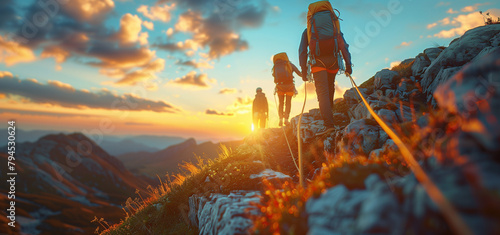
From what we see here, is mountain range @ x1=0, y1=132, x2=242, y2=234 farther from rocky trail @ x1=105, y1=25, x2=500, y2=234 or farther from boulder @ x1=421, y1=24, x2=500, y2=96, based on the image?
rocky trail @ x1=105, y1=25, x2=500, y2=234

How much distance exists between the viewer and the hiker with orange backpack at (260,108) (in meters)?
15.6

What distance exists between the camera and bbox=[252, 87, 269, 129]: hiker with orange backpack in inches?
613

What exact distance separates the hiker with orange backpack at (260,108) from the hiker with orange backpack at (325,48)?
8483mm

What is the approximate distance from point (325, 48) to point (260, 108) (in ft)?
29.2

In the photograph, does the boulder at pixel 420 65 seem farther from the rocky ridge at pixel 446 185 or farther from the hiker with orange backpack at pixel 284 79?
the rocky ridge at pixel 446 185

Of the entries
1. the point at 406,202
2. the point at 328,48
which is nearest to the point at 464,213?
the point at 406,202

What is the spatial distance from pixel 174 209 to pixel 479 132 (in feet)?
22.2

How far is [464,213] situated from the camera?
1.28 metres

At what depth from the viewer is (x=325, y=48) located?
697 cm

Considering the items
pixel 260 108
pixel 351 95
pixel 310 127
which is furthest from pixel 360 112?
pixel 260 108

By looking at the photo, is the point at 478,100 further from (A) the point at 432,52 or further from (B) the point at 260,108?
(B) the point at 260,108

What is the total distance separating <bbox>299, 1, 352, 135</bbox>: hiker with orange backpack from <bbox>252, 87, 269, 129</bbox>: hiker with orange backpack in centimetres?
848

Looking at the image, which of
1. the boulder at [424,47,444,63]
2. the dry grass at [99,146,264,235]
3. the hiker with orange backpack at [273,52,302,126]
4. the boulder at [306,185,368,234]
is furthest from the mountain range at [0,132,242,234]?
the boulder at [306,185,368,234]

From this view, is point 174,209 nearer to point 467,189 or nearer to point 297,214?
point 297,214
